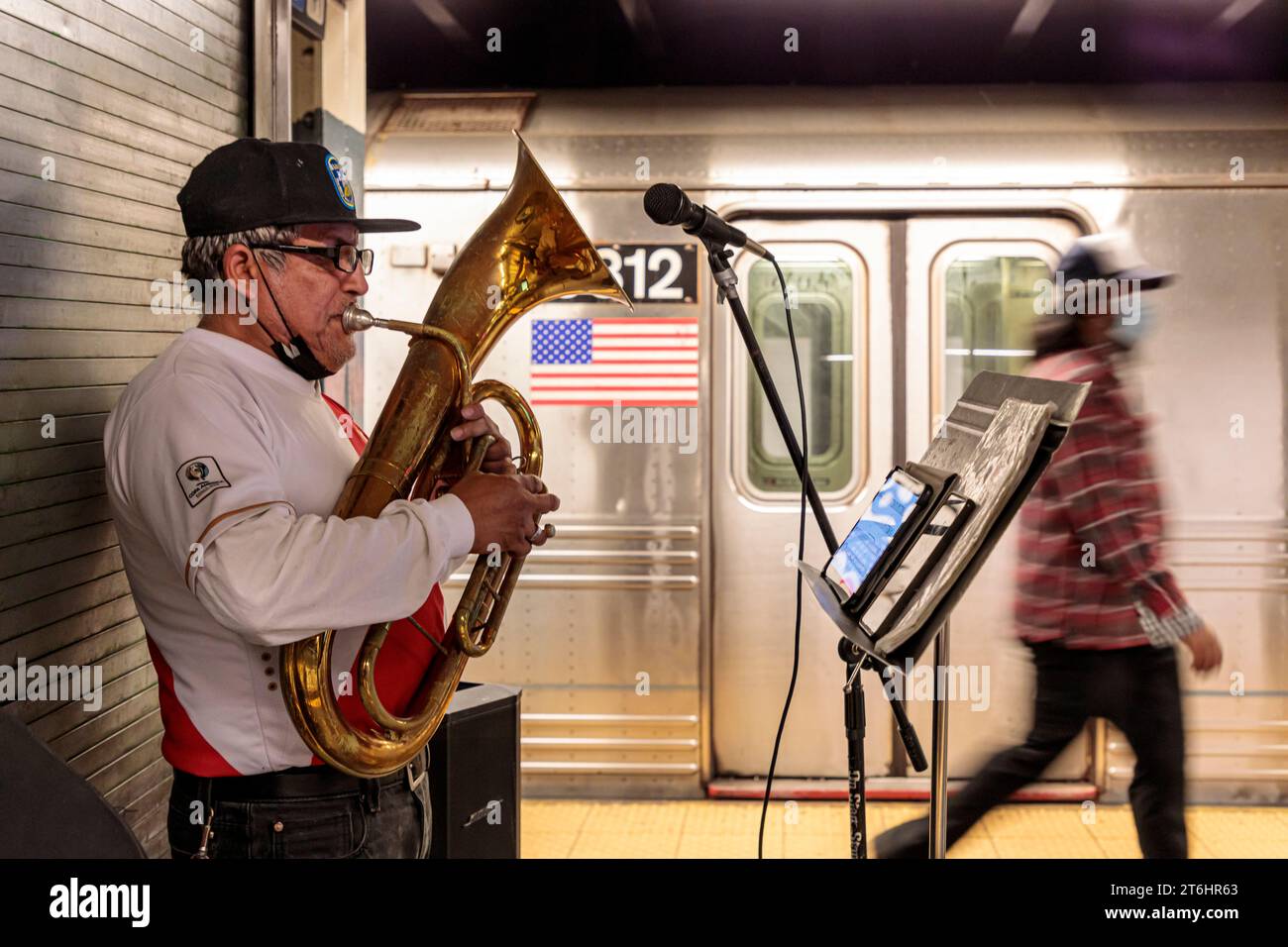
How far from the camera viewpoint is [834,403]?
4.57 metres

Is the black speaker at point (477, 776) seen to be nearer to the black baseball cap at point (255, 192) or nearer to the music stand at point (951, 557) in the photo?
the music stand at point (951, 557)

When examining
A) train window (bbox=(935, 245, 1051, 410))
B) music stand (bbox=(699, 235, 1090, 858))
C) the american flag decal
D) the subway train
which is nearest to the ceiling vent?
the subway train

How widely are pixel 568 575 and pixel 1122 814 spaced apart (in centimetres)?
243

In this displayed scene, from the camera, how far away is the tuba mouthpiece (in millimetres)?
1895

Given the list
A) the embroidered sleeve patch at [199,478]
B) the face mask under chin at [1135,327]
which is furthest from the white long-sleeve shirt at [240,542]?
the face mask under chin at [1135,327]

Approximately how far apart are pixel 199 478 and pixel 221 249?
45 centimetres

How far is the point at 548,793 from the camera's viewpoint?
15.3ft

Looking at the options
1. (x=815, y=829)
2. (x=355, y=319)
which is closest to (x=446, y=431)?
(x=355, y=319)

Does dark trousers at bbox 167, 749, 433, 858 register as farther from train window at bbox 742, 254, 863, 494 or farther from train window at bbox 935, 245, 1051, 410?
train window at bbox 935, 245, 1051, 410

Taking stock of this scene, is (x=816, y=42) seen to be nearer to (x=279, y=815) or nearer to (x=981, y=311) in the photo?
(x=981, y=311)

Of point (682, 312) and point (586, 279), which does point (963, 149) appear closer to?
point (682, 312)

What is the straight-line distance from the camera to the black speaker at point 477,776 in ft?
9.25
